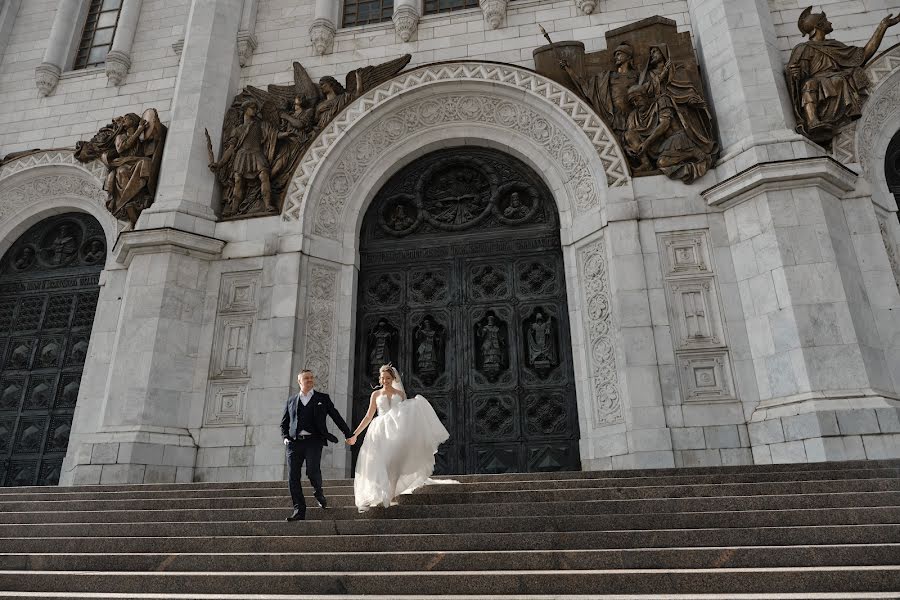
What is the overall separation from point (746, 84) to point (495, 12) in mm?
5059

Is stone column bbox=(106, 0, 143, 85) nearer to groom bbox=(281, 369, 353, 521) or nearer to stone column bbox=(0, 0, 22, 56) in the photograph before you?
stone column bbox=(0, 0, 22, 56)

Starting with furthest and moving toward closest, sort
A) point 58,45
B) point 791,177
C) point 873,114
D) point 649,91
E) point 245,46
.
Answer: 1. point 58,45
2. point 245,46
3. point 649,91
4. point 873,114
5. point 791,177

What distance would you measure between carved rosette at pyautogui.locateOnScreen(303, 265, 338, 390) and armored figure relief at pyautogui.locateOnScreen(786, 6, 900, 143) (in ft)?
27.5

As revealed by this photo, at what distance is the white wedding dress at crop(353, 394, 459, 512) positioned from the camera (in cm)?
555

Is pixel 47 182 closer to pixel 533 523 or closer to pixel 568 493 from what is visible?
pixel 568 493

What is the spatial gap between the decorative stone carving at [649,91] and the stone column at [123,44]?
9271 millimetres

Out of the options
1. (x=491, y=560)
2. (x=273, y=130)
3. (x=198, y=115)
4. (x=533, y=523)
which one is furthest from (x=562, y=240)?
(x=491, y=560)

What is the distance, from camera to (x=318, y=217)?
11.7m

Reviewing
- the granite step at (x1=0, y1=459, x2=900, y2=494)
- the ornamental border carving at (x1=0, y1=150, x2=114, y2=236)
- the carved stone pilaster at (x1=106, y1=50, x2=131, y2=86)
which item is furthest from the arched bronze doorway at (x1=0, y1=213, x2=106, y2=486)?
the granite step at (x1=0, y1=459, x2=900, y2=494)

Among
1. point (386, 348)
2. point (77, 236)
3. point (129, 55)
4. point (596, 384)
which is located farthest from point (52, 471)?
point (596, 384)

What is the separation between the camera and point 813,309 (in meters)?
8.63

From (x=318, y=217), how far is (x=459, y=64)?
A: 4.09 meters

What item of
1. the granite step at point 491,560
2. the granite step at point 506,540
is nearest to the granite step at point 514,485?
the granite step at point 506,540

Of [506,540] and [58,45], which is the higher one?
[58,45]
